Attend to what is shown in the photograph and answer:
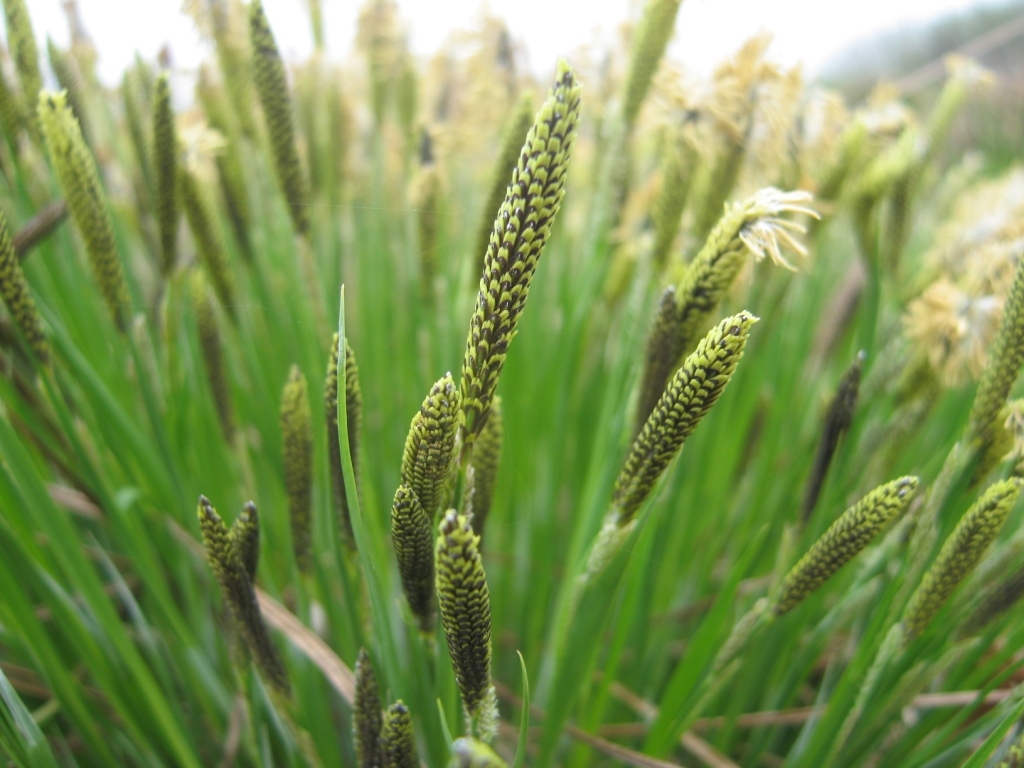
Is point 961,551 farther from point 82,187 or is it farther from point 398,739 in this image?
point 82,187

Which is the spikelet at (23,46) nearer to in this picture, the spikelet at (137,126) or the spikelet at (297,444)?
the spikelet at (137,126)

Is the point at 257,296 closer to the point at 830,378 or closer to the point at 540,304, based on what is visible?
the point at 540,304

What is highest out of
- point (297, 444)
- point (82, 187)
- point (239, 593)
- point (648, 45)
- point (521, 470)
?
point (648, 45)

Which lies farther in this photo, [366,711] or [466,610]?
[366,711]

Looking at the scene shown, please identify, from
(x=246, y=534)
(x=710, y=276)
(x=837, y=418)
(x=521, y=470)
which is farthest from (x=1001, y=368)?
(x=521, y=470)

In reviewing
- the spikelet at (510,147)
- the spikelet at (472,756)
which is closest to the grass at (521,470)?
the spikelet at (472,756)

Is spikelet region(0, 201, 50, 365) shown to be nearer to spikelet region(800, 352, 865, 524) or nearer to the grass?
the grass

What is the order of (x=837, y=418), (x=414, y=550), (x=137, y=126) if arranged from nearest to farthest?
(x=414, y=550)
(x=837, y=418)
(x=137, y=126)
